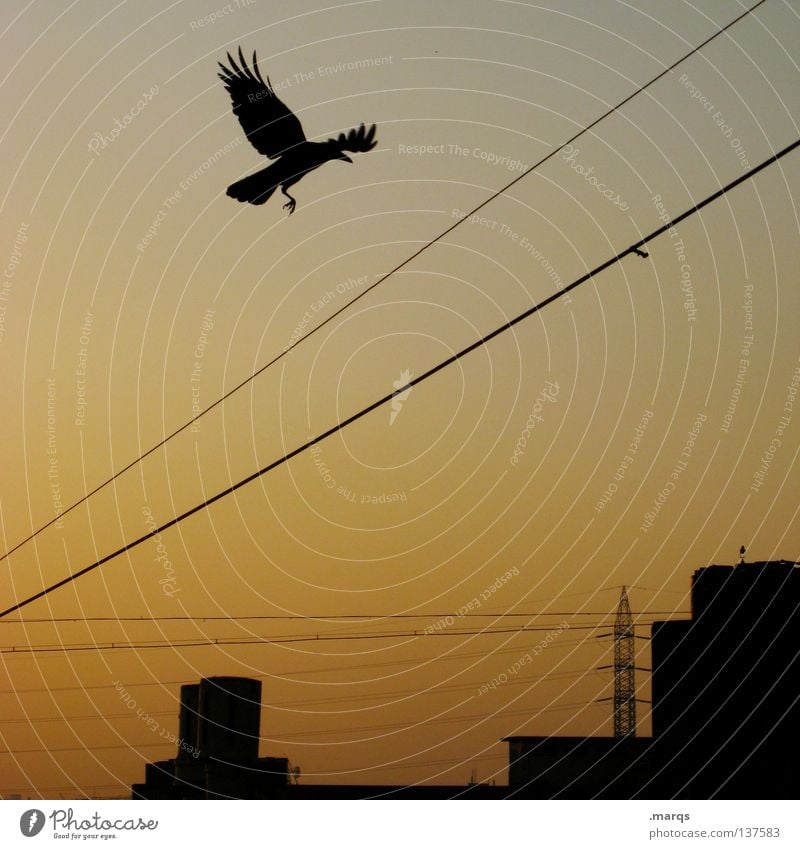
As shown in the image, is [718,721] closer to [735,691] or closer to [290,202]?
[735,691]

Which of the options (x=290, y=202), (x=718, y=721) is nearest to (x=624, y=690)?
(x=718, y=721)

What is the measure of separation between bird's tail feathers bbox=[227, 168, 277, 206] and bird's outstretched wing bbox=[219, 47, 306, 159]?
0.25 m

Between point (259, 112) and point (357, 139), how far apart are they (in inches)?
45.7

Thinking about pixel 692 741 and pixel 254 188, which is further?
pixel 692 741

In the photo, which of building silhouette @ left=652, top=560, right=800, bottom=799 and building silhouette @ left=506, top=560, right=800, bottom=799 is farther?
building silhouette @ left=652, top=560, right=800, bottom=799

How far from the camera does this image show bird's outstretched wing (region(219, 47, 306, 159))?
15312mm

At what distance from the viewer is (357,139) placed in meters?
16.1

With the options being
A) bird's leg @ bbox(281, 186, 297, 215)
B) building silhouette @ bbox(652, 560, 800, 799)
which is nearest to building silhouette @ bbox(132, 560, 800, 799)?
building silhouette @ bbox(652, 560, 800, 799)

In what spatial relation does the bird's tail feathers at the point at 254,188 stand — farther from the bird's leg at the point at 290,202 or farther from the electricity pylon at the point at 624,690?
the electricity pylon at the point at 624,690

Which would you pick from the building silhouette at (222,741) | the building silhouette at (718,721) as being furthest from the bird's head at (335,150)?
the building silhouette at (718,721)

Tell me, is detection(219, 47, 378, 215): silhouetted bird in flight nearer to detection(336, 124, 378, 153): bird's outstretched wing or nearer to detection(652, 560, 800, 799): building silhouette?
detection(336, 124, 378, 153): bird's outstretched wing

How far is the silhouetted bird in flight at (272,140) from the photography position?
15.4 metres

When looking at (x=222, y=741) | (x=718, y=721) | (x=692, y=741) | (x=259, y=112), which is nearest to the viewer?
(x=259, y=112)
